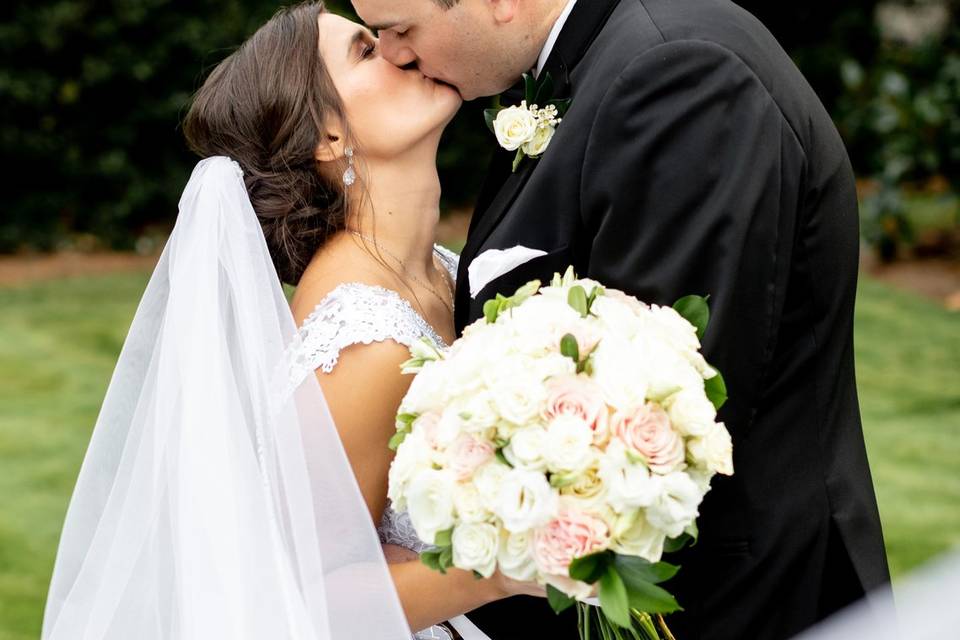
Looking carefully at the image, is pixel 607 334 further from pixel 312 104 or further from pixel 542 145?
pixel 312 104

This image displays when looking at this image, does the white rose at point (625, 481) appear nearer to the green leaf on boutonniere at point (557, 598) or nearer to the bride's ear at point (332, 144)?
the green leaf on boutonniere at point (557, 598)

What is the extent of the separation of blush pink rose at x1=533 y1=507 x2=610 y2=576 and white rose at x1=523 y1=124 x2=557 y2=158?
94cm

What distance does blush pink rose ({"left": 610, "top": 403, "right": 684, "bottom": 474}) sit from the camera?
199 centimetres

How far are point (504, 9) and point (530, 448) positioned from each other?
1.18m

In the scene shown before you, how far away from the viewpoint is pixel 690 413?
2006mm

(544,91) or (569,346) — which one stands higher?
(544,91)

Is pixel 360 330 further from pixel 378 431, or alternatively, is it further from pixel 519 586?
pixel 519 586

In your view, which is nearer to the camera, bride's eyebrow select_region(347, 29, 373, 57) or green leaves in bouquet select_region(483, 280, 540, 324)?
green leaves in bouquet select_region(483, 280, 540, 324)

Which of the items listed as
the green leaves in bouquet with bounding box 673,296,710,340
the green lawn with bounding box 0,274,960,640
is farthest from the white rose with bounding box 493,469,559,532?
the green lawn with bounding box 0,274,960,640

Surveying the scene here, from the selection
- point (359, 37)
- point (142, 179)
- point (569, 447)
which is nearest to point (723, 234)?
point (569, 447)

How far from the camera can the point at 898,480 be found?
6180mm

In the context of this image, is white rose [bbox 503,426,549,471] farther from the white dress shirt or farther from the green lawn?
the green lawn

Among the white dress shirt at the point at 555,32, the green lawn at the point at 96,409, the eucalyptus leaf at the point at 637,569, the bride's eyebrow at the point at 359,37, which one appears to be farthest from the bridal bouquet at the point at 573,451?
the green lawn at the point at 96,409

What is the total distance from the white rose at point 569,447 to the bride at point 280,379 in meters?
0.36
